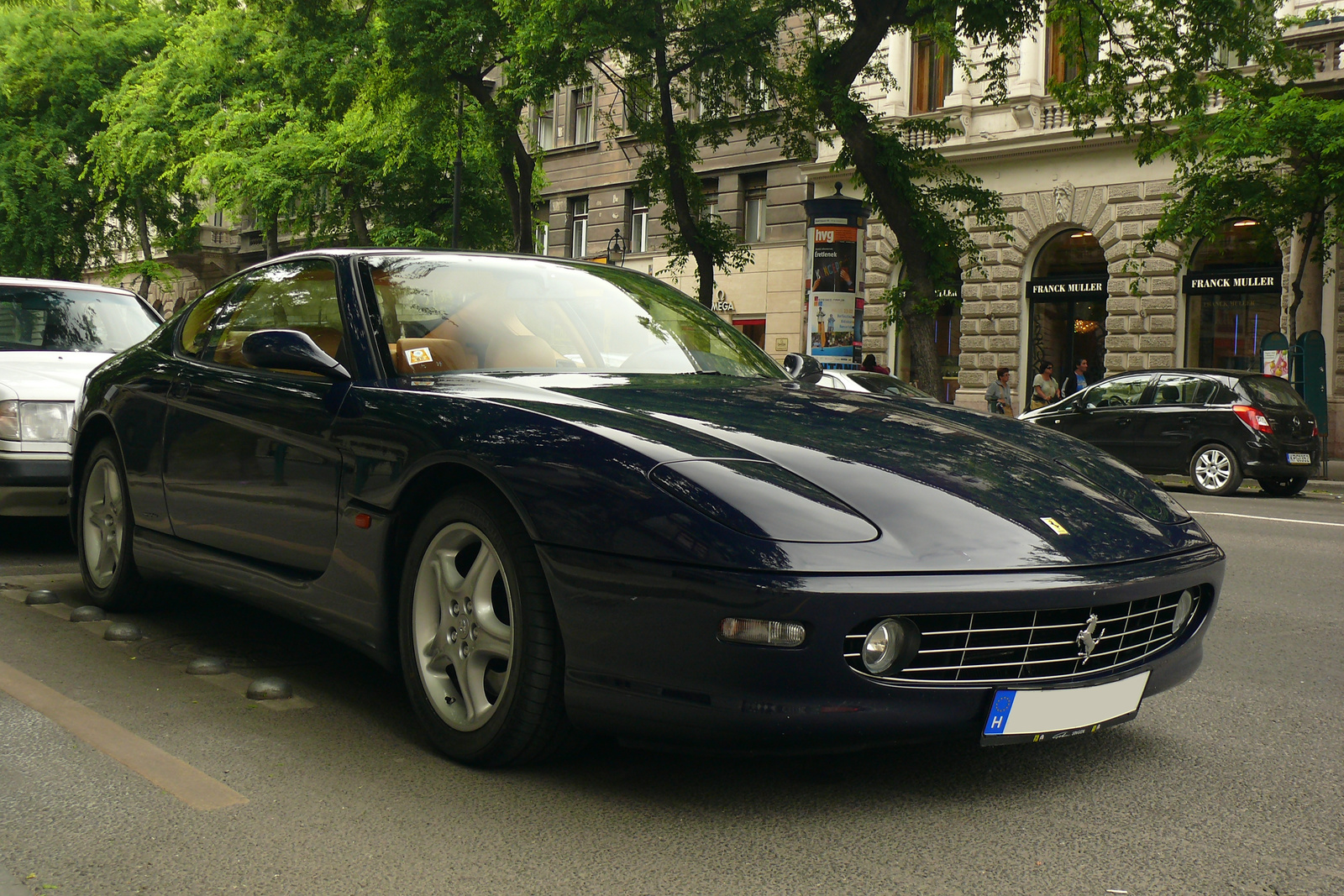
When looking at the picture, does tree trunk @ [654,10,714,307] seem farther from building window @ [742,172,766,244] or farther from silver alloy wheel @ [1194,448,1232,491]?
building window @ [742,172,766,244]

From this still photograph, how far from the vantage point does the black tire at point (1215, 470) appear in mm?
16328

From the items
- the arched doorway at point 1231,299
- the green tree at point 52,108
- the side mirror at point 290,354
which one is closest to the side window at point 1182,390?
the arched doorway at point 1231,299

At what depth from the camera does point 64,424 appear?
23.5 feet

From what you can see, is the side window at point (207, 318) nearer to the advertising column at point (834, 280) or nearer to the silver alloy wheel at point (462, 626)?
the silver alloy wheel at point (462, 626)

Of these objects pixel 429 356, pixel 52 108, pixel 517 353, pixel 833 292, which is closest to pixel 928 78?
pixel 833 292

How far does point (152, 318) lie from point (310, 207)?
2276cm

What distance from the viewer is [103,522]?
567 cm

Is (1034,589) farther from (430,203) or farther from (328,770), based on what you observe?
(430,203)

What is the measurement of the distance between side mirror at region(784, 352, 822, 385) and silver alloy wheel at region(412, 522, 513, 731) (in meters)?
1.87

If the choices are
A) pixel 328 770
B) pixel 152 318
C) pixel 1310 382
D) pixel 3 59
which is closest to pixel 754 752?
pixel 328 770

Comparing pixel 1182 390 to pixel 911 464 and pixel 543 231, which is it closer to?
pixel 911 464

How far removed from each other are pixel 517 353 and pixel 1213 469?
14.2 meters

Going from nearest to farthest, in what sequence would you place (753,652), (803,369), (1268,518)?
(753,652)
(803,369)
(1268,518)

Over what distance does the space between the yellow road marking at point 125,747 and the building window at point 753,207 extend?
2812 centimetres
